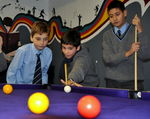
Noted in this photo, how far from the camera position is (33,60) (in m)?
2.90

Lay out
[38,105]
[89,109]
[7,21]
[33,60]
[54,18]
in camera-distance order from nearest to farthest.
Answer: [89,109]
[38,105]
[33,60]
[7,21]
[54,18]

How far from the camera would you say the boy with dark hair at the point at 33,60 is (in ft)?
9.14

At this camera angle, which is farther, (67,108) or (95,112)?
(67,108)

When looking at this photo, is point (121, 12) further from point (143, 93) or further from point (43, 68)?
point (143, 93)

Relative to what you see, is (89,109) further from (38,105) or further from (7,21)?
(7,21)

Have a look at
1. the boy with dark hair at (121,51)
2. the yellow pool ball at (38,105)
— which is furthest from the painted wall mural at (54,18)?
the yellow pool ball at (38,105)

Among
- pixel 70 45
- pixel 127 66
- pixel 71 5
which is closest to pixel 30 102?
pixel 70 45

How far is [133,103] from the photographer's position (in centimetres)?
144

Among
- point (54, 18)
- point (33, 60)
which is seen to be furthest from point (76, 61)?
point (54, 18)

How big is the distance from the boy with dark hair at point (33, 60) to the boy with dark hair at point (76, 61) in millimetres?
451

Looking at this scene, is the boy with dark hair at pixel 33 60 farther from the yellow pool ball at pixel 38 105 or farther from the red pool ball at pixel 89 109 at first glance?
the red pool ball at pixel 89 109

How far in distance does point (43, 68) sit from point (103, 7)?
50.3 inches

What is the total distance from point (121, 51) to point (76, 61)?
0.53 meters

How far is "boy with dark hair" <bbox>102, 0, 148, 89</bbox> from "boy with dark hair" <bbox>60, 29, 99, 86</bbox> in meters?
0.23
